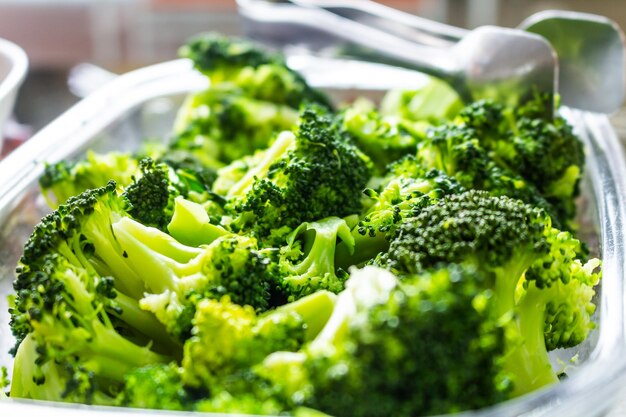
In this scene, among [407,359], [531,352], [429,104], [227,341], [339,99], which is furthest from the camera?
[339,99]

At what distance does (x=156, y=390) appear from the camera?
80cm

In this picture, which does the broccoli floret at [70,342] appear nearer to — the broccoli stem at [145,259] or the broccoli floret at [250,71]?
the broccoli stem at [145,259]

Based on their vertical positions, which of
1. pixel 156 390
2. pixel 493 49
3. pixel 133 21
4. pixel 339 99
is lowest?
pixel 133 21

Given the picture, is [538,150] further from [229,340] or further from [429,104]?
[229,340]

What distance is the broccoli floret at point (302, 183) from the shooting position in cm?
113

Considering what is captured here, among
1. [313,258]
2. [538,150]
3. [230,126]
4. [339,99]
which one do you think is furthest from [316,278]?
[339,99]

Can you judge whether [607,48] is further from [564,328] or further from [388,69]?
[564,328]

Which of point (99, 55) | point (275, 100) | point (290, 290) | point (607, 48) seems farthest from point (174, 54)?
point (290, 290)

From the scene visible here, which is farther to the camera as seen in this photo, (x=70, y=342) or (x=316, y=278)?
(x=316, y=278)

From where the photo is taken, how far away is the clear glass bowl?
29.6 inches

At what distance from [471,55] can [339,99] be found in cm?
44

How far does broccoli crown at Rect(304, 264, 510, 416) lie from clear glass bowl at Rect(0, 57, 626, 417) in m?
0.04

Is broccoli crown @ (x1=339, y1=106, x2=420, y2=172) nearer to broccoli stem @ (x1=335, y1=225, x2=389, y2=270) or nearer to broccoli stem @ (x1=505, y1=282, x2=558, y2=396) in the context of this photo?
broccoli stem @ (x1=335, y1=225, x2=389, y2=270)

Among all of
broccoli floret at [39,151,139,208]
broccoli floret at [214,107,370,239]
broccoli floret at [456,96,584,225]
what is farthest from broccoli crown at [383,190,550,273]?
broccoli floret at [39,151,139,208]
